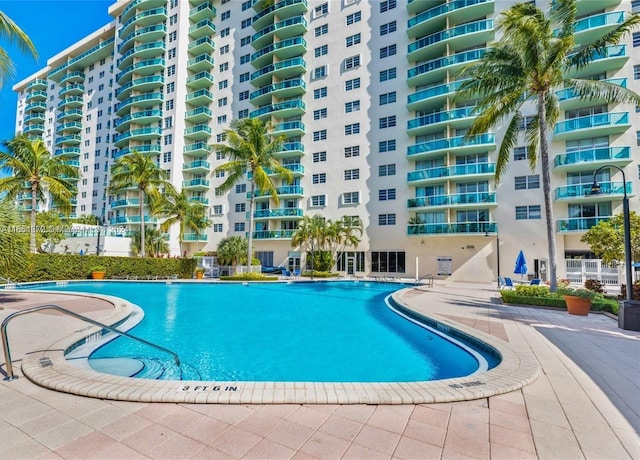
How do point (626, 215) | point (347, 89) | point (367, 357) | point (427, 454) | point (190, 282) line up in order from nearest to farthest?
point (427, 454) < point (367, 357) < point (626, 215) < point (190, 282) < point (347, 89)

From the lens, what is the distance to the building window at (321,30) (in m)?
36.8

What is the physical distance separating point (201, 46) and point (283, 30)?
12.9 metres

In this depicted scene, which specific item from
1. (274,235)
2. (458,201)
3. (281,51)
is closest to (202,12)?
(281,51)

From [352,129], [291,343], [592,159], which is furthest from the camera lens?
[352,129]

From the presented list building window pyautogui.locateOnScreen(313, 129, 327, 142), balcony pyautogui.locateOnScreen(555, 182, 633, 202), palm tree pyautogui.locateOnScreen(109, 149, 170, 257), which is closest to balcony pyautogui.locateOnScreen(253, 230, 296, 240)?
building window pyautogui.locateOnScreen(313, 129, 327, 142)

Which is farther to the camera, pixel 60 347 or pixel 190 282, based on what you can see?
pixel 190 282

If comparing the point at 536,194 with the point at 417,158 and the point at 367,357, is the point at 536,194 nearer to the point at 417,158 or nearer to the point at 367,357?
the point at 417,158

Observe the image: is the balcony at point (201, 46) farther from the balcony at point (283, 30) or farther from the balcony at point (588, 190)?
the balcony at point (588, 190)

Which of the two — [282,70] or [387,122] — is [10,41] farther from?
[282,70]

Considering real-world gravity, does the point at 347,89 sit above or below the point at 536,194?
above

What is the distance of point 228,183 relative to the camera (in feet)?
81.2

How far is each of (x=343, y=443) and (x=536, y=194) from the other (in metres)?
29.3

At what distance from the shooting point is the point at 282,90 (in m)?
37.3

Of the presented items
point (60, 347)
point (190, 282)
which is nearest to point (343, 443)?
point (60, 347)
